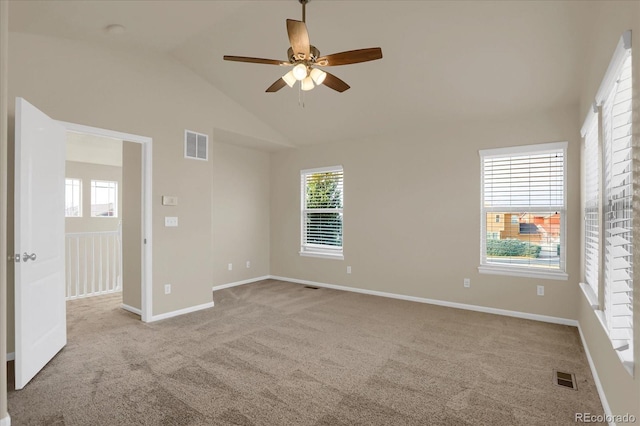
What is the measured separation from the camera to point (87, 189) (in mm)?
8742

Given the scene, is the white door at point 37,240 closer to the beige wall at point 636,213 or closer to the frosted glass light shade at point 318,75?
the frosted glass light shade at point 318,75

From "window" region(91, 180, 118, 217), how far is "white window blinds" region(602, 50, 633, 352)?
1025cm

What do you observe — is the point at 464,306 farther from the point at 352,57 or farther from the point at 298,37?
the point at 298,37

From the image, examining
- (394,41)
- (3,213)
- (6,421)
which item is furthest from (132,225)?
(394,41)

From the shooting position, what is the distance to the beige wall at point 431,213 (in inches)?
165

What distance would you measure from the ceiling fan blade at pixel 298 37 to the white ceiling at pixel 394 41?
1.06 meters

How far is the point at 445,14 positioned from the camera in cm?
315

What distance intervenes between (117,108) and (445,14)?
366 cm

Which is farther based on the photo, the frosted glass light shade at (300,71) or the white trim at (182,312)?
the white trim at (182,312)

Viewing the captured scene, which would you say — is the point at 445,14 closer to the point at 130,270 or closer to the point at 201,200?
the point at 201,200

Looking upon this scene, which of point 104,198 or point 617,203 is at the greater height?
point 104,198

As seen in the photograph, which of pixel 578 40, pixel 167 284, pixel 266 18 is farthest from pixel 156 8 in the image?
pixel 578 40

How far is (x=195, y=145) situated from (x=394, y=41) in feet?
9.49

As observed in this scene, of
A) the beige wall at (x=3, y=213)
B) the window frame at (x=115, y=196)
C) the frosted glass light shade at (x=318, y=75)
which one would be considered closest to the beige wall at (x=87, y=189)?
the window frame at (x=115, y=196)
